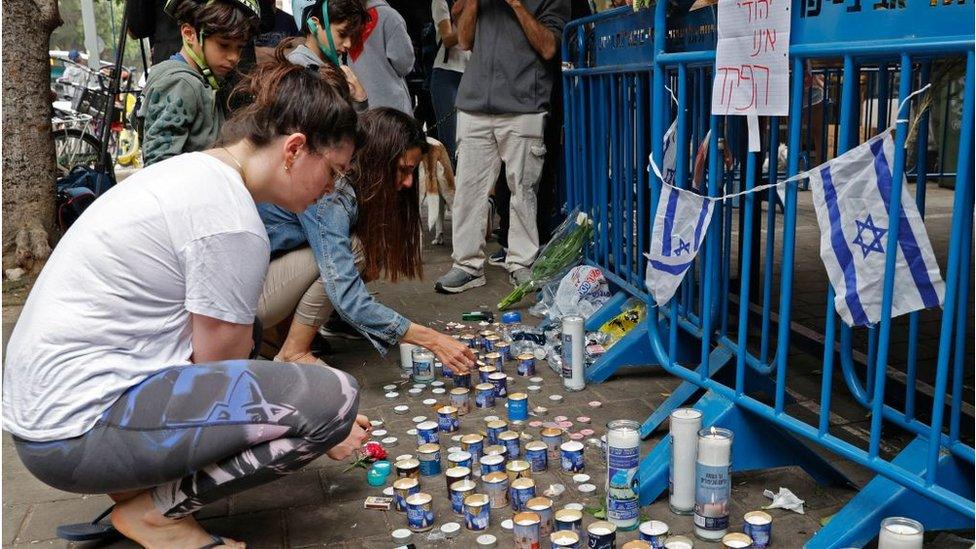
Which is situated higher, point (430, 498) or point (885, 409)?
point (885, 409)

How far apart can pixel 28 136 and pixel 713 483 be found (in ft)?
15.5

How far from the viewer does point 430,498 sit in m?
2.43

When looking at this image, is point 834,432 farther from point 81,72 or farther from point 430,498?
point 81,72

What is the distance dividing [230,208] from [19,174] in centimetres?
406

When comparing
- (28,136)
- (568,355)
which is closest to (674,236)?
(568,355)

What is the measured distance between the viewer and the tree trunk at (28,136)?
17.0ft

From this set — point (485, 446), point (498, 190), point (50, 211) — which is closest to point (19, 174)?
point (50, 211)

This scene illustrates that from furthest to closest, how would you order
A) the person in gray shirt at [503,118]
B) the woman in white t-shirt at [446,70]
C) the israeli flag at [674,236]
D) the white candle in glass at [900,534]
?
the woman in white t-shirt at [446,70] → the person in gray shirt at [503,118] → the israeli flag at [674,236] → the white candle in glass at [900,534]

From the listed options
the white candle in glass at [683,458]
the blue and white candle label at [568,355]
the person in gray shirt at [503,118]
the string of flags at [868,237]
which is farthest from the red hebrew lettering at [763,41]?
the person in gray shirt at [503,118]

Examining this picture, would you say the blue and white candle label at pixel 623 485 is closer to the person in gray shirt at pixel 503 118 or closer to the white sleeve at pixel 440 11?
the person in gray shirt at pixel 503 118

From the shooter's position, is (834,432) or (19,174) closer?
(834,432)

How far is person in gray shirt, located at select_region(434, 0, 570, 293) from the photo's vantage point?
15.7 ft

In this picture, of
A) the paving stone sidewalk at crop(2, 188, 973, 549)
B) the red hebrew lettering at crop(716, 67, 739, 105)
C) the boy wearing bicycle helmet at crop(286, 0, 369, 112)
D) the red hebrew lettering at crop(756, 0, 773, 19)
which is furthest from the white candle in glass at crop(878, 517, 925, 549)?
the boy wearing bicycle helmet at crop(286, 0, 369, 112)

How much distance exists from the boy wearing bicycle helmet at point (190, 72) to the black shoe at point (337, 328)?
4.20 ft
